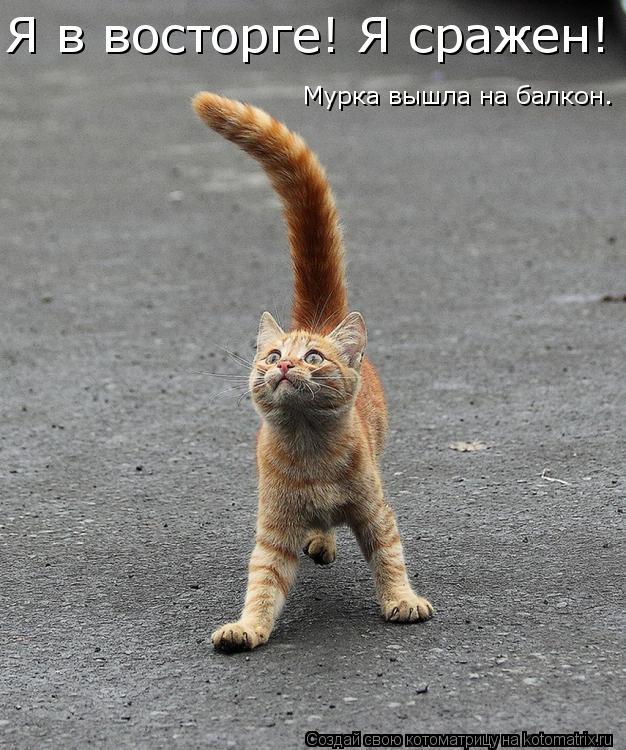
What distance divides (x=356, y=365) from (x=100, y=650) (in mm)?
1024

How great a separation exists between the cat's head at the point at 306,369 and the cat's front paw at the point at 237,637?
56 cm

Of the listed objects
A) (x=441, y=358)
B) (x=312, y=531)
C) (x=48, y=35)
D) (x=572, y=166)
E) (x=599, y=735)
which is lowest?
(x=599, y=735)

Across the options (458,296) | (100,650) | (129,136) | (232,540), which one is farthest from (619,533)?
(129,136)

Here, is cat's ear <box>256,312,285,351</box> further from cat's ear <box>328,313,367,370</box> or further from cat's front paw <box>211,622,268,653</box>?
cat's front paw <box>211,622,268,653</box>

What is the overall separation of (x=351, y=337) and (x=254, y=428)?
180 cm

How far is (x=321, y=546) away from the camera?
13.8 feet

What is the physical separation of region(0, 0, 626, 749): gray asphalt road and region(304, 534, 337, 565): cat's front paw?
0.06 metres

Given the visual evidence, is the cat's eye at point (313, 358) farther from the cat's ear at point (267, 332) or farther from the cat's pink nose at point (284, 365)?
the cat's ear at point (267, 332)

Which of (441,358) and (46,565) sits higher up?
(441,358)

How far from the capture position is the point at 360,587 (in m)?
4.05

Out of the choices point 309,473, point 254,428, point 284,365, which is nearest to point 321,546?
point 309,473

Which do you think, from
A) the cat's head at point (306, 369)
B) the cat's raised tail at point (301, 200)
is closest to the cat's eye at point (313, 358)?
the cat's head at point (306, 369)

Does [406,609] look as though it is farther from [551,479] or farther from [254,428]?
[254,428]

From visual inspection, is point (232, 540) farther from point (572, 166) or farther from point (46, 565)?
point (572, 166)
